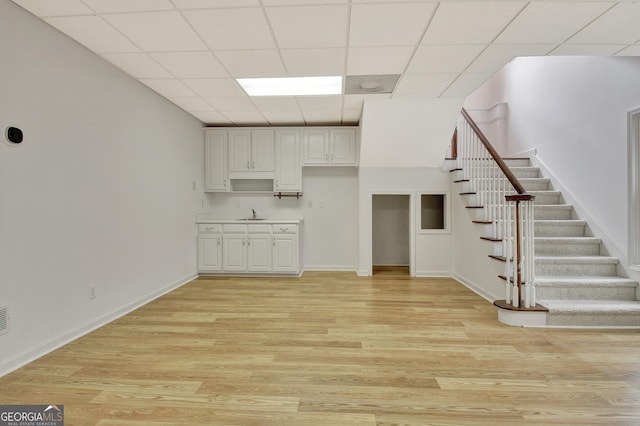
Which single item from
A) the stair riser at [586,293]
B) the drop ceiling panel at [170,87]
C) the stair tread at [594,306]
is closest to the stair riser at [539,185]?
the stair riser at [586,293]

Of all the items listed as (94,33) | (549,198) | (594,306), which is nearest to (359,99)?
(94,33)

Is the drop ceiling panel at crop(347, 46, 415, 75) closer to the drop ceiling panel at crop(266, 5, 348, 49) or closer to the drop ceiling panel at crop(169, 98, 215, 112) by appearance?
the drop ceiling panel at crop(266, 5, 348, 49)

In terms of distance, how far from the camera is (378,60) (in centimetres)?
306

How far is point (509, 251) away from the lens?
11.0ft

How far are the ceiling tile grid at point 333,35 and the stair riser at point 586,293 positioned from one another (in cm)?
237

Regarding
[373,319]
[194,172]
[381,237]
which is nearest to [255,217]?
[194,172]

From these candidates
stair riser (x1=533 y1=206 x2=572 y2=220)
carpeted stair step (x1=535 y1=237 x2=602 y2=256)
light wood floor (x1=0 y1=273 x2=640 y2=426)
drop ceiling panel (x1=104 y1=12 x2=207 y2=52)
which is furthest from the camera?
stair riser (x1=533 y1=206 x2=572 y2=220)

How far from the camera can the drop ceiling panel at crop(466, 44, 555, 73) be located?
2.85 m

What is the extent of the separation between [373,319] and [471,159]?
294cm

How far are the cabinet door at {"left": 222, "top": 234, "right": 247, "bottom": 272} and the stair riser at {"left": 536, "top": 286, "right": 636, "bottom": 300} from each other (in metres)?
4.04

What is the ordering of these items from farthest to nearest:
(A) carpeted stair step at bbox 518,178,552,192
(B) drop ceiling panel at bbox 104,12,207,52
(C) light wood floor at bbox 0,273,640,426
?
(A) carpeted stair step at bbox 518,178,552,192
(B) drop ceiling panel at bbox 104,12,207,52
(C) light wood floor at bbox 0,273,640,426

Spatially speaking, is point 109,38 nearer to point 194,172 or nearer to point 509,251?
point 194,172

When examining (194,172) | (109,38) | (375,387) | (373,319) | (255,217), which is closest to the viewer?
(375,387)

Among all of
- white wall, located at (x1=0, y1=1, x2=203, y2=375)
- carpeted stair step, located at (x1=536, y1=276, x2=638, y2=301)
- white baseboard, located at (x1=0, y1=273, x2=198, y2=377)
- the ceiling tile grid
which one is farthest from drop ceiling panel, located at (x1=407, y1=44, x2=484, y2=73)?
white baseboard, located at (x1=0, y1=273, x2=198, y2=377)
